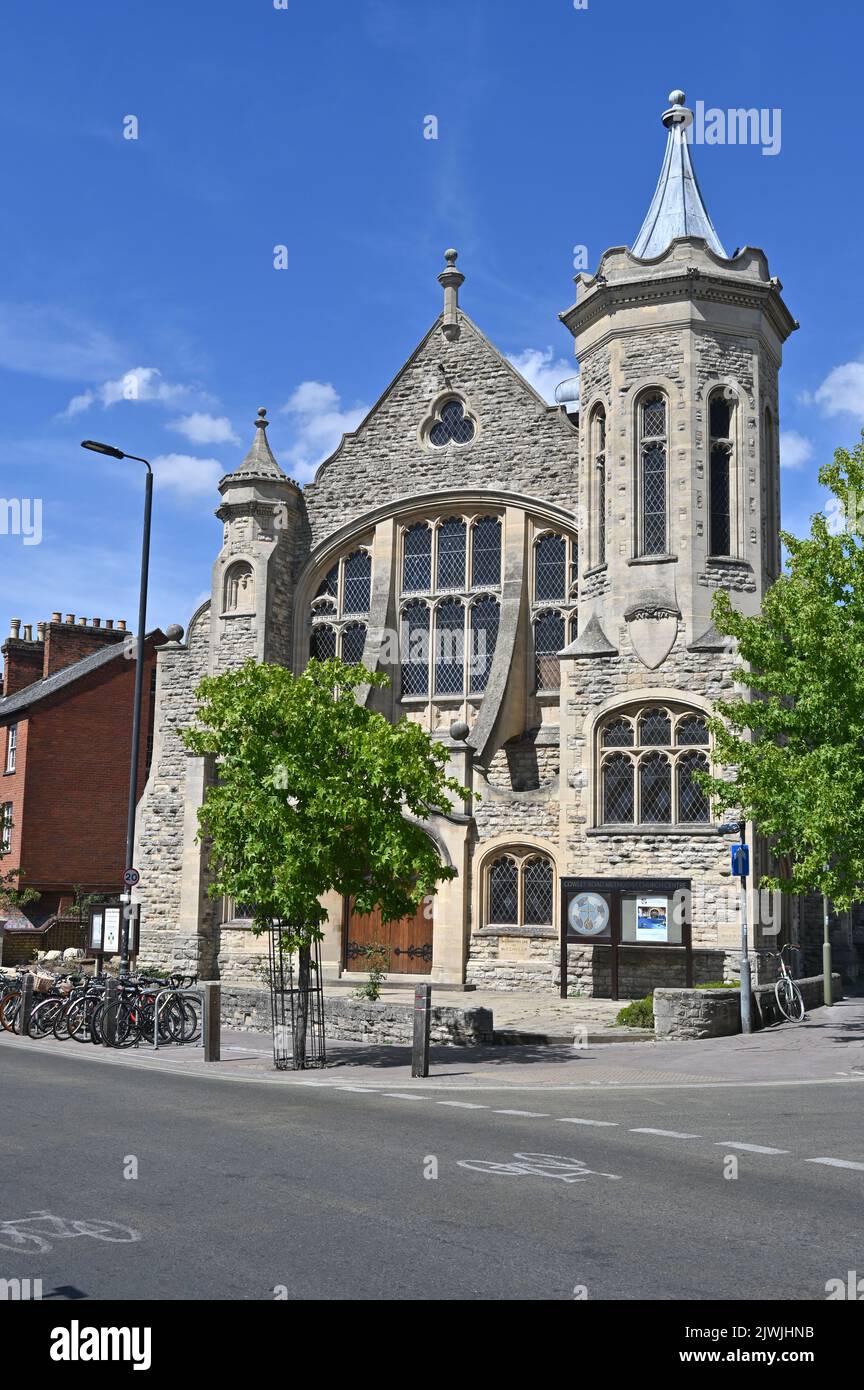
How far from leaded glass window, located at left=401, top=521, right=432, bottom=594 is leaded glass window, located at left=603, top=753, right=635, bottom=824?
8.30 metres

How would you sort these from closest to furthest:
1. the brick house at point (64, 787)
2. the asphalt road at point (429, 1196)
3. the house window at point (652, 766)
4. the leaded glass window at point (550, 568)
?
the asphalt road at point (429, 1196)
the house window at point (652, 766)
the leaded glass window at point (550, 568)
the brick house at point (64, 787)

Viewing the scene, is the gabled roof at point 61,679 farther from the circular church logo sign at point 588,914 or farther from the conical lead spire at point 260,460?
the circular church logo sign at point 588,914

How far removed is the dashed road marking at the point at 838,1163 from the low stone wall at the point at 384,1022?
8982 millimetres

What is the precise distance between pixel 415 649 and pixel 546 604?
362 cm

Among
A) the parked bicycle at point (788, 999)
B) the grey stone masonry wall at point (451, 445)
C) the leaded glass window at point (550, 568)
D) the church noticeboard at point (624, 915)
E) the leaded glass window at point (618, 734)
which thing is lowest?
the parked bicycle at point (788, 999)

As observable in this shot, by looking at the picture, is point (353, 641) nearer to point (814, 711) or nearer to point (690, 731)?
point (690, 731)

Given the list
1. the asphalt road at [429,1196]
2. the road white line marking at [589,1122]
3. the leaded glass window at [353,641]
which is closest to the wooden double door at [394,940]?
the leaded glass window at [353,641]

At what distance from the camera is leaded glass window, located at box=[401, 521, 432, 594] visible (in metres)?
32.8

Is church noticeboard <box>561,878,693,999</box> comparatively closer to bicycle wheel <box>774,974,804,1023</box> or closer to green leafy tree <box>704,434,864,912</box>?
bicycle wheel <box>774,974,804,1023</box>

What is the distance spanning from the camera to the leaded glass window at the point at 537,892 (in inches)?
1094

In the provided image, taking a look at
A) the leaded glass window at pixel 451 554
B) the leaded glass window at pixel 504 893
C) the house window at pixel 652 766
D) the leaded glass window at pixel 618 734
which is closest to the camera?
the house window at pixel 652 766

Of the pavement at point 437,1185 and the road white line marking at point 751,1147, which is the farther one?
the road white line marking at point 751,1147
